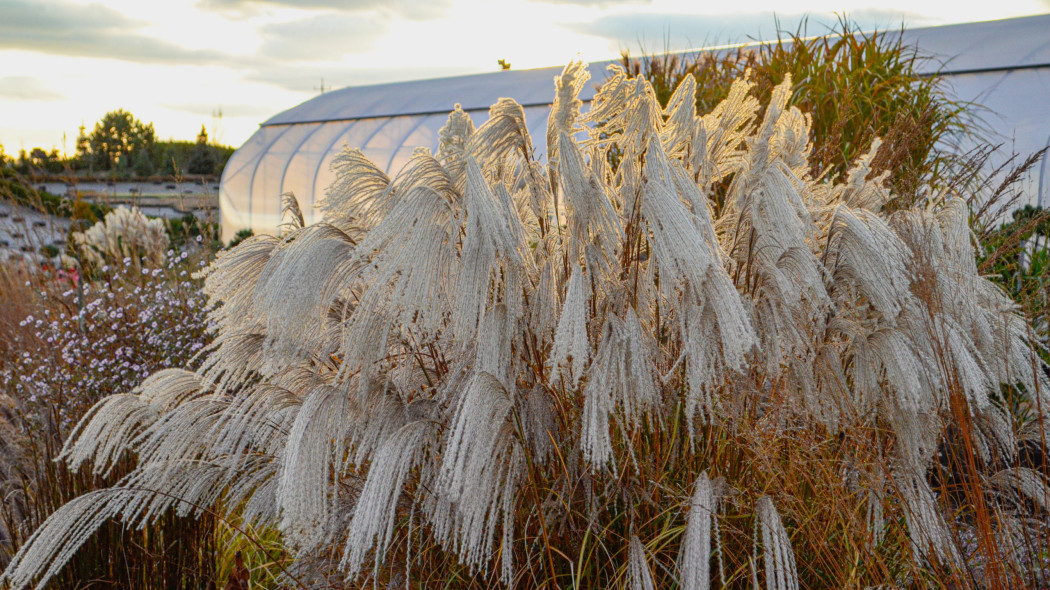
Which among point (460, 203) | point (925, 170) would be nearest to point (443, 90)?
point (925, 170)

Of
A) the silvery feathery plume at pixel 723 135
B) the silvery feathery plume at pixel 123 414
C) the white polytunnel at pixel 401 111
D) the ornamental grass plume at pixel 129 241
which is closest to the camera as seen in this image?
the silvery feathery plume at pixel 123 414

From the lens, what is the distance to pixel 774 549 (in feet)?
6.36

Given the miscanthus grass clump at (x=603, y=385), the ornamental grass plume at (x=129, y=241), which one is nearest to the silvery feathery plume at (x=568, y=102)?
the miscanthus grass clump at (x=603, y=385)

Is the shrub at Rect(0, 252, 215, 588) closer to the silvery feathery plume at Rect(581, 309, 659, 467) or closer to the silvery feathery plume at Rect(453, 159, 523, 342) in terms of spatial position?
the silvery feathery plume at Rect(453, 159, 523, 342)

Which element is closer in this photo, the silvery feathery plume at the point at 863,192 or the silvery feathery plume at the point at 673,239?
the silvery feathery plume at the point at 673,239

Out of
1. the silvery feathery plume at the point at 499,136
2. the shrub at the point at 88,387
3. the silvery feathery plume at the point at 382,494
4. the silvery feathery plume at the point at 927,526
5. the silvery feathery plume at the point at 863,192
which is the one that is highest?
the silvery feathery plume at the point at 499,136

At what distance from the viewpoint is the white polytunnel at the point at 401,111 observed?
10094 millimetres

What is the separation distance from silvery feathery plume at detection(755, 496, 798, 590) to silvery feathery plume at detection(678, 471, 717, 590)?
0.41 feet

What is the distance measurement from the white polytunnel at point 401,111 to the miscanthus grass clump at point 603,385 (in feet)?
29.0

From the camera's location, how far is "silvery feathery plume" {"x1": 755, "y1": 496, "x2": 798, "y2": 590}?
73.5 inches

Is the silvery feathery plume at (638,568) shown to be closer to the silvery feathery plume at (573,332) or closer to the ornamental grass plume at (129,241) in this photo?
the silvery feathery plume at (573,332)

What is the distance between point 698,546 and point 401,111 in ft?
44.8

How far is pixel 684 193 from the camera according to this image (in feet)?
6.86

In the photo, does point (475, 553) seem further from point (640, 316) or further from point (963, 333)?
point (963, 333)
